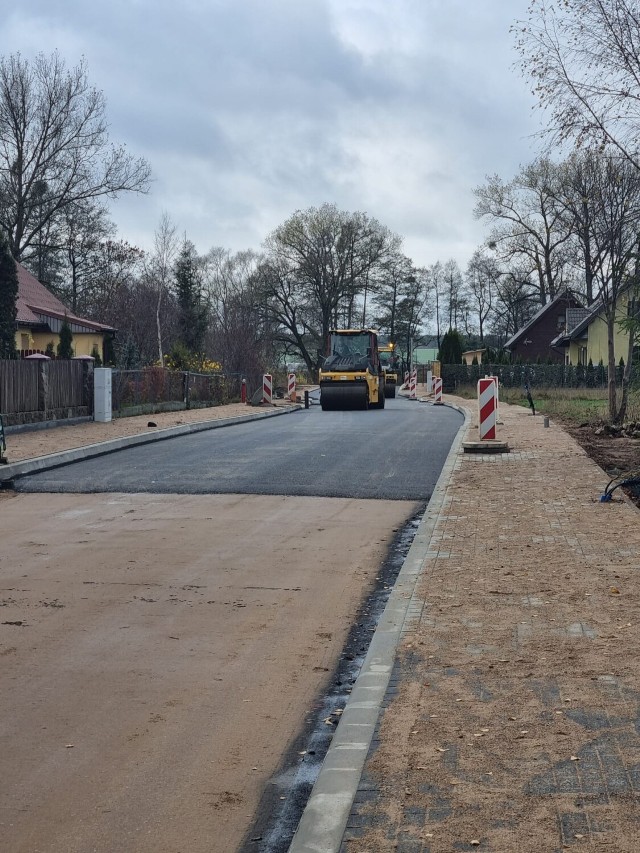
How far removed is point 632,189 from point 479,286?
81.4 m

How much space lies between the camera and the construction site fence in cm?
5859

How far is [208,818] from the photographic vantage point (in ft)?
12.8

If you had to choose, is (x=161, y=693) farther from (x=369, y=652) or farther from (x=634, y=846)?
(x=634, y=846)

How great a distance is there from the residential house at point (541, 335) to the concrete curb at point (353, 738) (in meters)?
69.0

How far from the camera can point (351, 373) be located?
38.2 metres

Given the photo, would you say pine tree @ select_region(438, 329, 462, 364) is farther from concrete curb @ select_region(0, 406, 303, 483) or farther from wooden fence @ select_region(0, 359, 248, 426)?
concrete curb @ select_region(0, 406, 303, 483)

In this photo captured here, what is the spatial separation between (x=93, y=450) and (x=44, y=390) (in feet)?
18.4

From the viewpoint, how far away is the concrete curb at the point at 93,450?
15.1 m

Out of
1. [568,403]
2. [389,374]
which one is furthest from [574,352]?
[568,403]

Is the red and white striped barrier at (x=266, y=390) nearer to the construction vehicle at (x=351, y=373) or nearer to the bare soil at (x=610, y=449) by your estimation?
the construction vehicle at (x=351, y=373)

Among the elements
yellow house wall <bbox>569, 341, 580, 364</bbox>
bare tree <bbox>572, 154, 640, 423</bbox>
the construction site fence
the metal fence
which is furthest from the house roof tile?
yellow house wall <bbox>569, 341, 580, 364</bbox>

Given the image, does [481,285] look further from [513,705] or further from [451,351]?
[513,705]

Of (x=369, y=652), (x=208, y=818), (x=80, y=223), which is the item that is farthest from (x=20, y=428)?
(x=80, y=223)

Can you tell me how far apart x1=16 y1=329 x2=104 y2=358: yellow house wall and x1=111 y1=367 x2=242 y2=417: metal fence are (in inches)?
267
